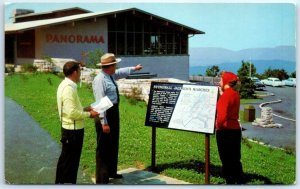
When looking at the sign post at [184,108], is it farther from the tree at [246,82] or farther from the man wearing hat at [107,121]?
the tree at [246,82]

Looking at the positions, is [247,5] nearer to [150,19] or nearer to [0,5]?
[150,19]

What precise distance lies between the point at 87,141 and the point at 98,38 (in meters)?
2.07

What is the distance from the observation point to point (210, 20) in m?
7.80

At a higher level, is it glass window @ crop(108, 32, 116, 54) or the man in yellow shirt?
glass window @ crop(108, 32, 116, 54)

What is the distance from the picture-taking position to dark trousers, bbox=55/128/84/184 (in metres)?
5.92

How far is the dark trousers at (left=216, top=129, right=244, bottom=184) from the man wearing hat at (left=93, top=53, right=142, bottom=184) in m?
1.38

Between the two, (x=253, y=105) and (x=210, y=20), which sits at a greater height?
(x=210, y=20)

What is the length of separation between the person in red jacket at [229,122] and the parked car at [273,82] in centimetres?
158

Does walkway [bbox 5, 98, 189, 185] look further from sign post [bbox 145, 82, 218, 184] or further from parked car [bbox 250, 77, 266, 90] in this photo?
parked car [bbox 250, 77, 266, 90]

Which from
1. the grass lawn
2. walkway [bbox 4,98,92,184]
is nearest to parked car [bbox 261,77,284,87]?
the grass lawn

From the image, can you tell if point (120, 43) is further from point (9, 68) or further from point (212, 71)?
point (9, 68)

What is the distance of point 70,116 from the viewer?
5836 millimetres

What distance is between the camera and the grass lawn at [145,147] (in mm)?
7109

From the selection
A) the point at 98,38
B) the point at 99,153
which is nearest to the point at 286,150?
the point at 99,153
